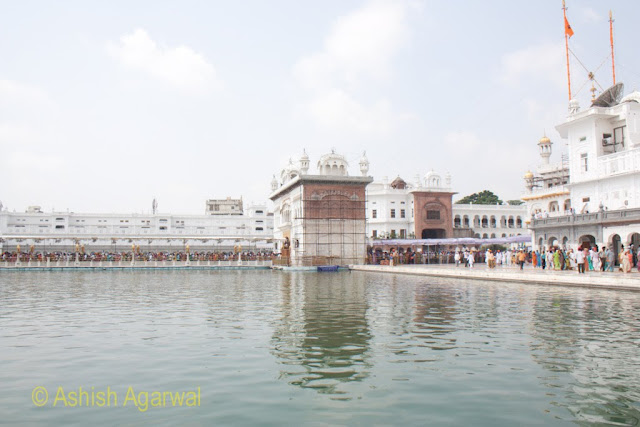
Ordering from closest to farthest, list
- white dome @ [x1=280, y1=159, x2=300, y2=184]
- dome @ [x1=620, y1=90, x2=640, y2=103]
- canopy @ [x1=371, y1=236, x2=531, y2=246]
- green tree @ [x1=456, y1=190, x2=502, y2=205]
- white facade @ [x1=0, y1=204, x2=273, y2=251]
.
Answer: dome @ [x1=620, y1=90, x2=640, y2=103], canopy @ [x1=371, y1=236, x2=531, y2=246], white dome @ [x1=280, y1=159, x2=300, y2=184], white facade @ [x1=0, y1=204, x2=273, y2=251], green tree @ [x1=456, y1=190, x2=502, y2=205]

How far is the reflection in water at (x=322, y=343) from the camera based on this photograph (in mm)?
7125

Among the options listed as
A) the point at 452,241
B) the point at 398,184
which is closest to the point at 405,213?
the point at 398,184

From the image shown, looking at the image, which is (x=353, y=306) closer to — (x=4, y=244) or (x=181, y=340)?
(x=181, y=340)

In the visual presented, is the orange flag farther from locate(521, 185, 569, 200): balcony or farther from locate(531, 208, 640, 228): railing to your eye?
locate(531, 208, 640, 228): railing

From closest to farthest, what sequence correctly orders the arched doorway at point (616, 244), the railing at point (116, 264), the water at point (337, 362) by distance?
1. the water at point (337, 362)
2. the arched doorway at point (616, 244)
3. the railing at point (116, 264)

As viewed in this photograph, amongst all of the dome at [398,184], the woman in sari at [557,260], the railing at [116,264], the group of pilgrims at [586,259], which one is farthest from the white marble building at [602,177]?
the dome at [398,184]

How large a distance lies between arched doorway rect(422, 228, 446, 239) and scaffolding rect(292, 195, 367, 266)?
63.8 ft

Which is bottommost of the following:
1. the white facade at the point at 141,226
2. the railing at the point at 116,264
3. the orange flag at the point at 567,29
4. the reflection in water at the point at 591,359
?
the reflection in water at the point at 591,359

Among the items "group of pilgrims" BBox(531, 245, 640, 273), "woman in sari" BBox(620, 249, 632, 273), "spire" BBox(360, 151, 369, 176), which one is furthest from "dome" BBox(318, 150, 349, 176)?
"woman in sari" BBox(620, 249, 632, 273)

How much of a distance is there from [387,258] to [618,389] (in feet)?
137

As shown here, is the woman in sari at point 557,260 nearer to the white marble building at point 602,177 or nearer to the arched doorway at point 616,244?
the white marble building at point 602,177

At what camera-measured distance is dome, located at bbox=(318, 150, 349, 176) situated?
172 feet

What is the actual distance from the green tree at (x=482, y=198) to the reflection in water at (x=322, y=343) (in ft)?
243

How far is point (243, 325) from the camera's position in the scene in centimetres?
1167
